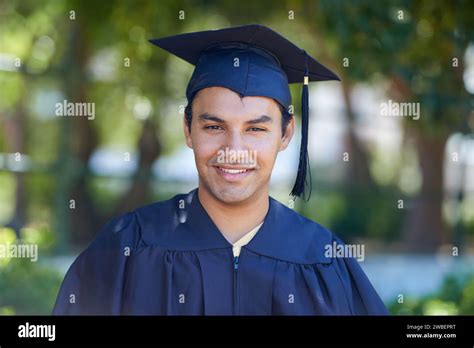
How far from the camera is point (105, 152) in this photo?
829cm

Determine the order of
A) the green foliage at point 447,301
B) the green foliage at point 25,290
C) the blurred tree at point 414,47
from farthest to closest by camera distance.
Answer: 1. the blurred tree at point 414,47
2. the green foliage at point 25,290
3. the green foliage at point 447,301

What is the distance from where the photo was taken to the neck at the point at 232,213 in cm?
327

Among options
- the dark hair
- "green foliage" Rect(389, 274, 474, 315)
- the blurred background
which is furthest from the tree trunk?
the dark hair

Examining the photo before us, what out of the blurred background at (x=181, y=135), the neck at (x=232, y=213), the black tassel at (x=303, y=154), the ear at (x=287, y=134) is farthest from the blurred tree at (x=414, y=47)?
the neck at (x=232, y=213)

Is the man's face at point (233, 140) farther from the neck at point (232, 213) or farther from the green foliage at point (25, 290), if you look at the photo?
the green foliage at point (25, 290)

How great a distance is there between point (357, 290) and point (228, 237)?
22.8 inches

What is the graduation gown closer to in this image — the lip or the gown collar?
the gown collar

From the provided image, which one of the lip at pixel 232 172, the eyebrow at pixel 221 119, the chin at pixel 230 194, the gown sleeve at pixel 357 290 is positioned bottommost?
the gown sleeve at pixel 357 290

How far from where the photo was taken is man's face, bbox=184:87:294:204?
10.3 ft

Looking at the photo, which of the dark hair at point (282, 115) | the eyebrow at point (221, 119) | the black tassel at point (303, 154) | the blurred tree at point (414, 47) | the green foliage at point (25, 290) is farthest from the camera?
the blurred tree at point (414, 47)

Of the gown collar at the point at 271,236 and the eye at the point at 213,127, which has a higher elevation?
the eye at the point at 213,127

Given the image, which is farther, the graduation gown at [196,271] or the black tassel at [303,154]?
the black tassel at [303,154]
